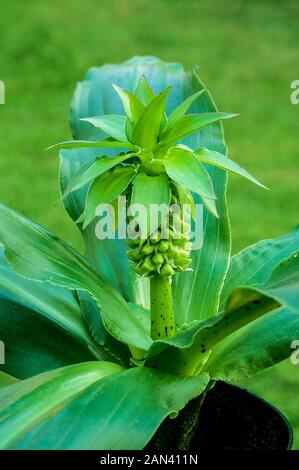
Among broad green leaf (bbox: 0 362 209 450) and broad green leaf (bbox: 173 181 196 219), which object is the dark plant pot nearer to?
broad green leaf (bbox: 0 362 209 450)

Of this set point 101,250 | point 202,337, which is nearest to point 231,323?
point 202,337

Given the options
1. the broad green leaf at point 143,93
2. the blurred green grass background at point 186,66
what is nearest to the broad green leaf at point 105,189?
the broad green leaf at point 143,93

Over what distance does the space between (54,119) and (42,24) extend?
0.76 metres

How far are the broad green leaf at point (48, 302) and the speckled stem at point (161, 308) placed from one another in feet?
0.25

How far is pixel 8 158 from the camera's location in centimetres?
251

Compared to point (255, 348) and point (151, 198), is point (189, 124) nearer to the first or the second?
point (151, 198)

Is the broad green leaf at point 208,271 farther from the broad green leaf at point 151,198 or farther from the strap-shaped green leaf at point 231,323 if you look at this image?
the broad green leaf at point 151,198

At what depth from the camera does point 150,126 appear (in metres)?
0.73

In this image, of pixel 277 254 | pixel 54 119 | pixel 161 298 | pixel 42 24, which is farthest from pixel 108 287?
pixel 42 24

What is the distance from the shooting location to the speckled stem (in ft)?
2.61

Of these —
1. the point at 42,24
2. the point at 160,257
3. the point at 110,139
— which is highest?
the point at 42,24

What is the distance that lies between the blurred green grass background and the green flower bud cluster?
0.94 metres

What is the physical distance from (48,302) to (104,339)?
0.24ft

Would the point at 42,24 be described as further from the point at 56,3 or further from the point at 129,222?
the point at 129,222
